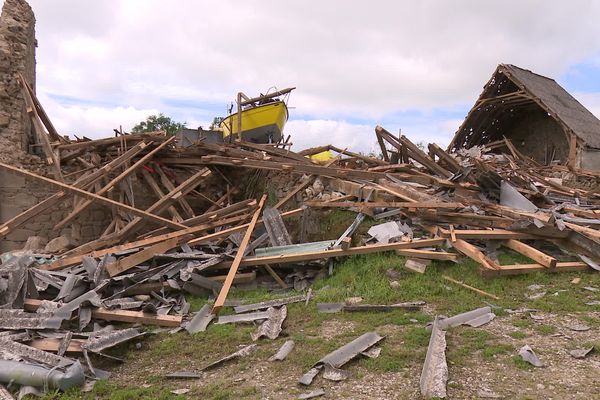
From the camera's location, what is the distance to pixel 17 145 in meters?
9.57

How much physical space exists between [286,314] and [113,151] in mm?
7695

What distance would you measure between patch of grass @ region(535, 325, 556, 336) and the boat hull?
12073 mm

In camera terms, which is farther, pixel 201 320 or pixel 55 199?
pixel 55 199

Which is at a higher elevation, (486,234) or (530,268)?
(486,234)

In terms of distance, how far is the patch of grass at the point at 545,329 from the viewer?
171 inches

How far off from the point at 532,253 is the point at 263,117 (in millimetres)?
10883

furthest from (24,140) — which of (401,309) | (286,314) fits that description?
(401,309)

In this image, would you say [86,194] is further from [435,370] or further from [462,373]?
[462,373]

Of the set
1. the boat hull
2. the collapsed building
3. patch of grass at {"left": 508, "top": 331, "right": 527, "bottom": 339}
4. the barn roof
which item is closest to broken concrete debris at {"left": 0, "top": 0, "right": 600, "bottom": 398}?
patch of grass at {"left": 508, "top": 331, "right": 527, "bottom": 339}

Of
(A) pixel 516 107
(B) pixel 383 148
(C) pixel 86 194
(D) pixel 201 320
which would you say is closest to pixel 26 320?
(D) pixel 201 320

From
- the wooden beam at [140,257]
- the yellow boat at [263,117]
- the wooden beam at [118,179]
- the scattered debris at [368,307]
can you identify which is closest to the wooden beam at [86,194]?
the wooden beam at [140,257]

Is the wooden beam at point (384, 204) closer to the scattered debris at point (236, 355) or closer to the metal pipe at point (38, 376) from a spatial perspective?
the scattered debris at point (236, 355)

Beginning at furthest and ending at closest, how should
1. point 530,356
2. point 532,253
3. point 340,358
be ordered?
point 532,253
point 340,358
point 530,356

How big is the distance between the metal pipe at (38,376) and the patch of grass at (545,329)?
4414 mm
